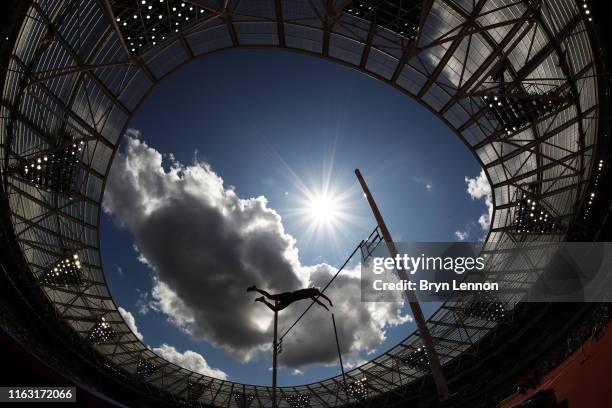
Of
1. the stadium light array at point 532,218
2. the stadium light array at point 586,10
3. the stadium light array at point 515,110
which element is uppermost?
the stadium light array at point 515,110

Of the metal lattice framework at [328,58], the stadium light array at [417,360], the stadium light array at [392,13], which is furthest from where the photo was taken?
the stadium light array at [417,360]

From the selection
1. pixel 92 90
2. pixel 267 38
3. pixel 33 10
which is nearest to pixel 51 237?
pixel 92 90

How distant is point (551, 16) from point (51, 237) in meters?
29.7

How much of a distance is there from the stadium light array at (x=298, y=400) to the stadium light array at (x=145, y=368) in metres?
14.2

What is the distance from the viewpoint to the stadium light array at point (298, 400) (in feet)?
116

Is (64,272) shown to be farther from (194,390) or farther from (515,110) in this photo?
(515,110)

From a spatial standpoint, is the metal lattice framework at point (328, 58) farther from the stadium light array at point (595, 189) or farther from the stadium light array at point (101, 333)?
the stadium light array at point (101, 333)

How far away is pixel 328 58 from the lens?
20047 mm

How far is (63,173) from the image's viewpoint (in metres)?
18.6

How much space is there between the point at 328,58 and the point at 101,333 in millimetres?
28588

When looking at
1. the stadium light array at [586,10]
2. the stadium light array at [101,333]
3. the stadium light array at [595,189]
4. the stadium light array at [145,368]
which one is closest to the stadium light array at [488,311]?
the stadium light array at [595,189]

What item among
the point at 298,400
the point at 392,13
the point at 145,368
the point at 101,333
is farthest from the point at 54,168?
the point at 298,400

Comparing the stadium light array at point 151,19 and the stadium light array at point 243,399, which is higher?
the stadium light array at point 151,19

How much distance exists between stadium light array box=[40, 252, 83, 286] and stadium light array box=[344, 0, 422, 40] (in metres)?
23.5
